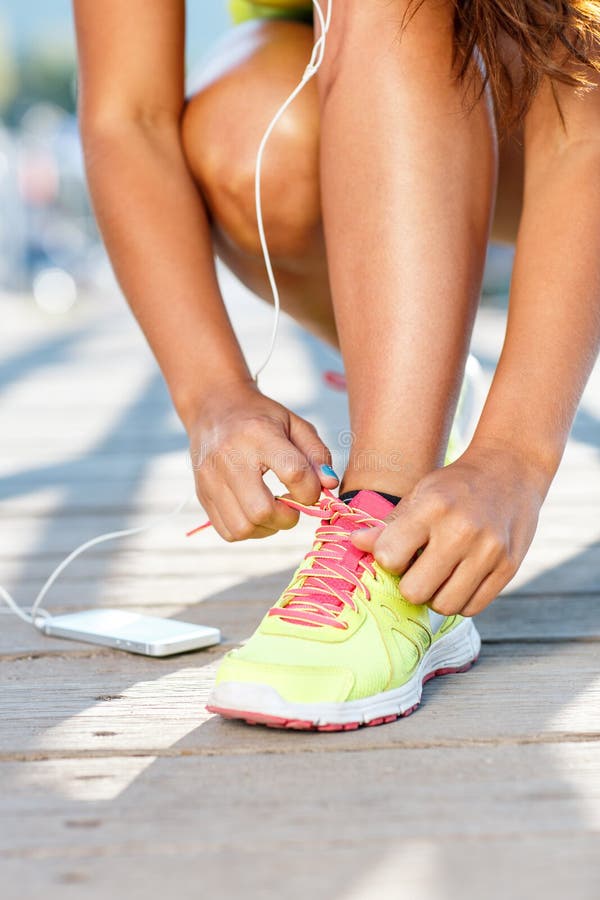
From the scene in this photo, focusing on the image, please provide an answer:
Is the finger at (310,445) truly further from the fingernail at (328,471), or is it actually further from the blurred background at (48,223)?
the blurred background at (48,223)

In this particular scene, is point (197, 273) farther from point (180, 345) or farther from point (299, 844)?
point (299, 844)

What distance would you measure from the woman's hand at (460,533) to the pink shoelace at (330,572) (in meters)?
0.02

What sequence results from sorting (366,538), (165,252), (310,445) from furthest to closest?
(165,252), (310,445), (366,538)

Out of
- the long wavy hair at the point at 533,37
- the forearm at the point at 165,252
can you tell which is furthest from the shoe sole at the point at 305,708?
the long wavy hair at the point at 533,37

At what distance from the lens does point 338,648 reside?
786 millimetres

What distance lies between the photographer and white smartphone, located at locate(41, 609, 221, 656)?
96 centimetres

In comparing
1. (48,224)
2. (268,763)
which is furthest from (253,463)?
(48,224)

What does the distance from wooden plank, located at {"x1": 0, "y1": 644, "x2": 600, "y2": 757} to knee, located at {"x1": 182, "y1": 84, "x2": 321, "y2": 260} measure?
0.47m

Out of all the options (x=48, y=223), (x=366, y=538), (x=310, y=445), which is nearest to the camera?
(x=366, y=538)

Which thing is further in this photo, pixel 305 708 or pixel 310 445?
pixel 310 445

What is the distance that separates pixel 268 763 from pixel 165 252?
0.52 metres

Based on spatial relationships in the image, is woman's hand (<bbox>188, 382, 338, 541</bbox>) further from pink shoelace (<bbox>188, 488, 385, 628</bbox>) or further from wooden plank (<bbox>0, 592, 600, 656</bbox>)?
wooden plank (<bbox>0, 592, 600, 656</bbox>)

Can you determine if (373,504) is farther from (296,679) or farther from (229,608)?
(229,608)

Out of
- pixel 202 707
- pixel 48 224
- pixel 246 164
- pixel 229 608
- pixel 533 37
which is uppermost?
pixel 533 37
